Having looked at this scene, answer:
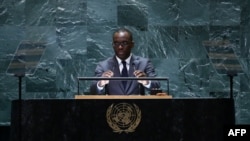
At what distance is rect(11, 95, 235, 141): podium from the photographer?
18.2 feet

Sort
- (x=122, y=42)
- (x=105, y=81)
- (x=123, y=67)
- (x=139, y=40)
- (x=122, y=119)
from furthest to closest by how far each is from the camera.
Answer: (x=139, y=40), (x=123, y=67), (x=122, y=42), (x=105, y=81), (x=122, y=119)

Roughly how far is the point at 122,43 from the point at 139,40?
253 cm

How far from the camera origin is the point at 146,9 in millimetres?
9750

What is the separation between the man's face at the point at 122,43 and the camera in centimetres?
716

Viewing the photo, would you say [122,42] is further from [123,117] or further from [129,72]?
[123,117]

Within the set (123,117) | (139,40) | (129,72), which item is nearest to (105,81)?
(129,72)

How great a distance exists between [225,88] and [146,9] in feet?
5.82

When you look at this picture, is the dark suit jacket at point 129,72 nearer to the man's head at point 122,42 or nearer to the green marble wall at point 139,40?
the man's head at point 122,42

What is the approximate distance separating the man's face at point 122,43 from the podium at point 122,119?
1628 millimetres

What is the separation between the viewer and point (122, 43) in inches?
Answer: 282

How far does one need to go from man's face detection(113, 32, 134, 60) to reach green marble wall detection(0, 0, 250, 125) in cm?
239

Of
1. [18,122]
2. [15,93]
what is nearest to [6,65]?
[15,93]

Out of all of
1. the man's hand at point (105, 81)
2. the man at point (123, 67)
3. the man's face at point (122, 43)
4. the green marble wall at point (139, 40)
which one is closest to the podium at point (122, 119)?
the man's hand at point (105, 81)

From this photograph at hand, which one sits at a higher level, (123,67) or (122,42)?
(122,42)
